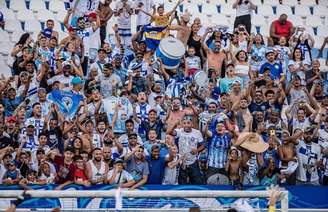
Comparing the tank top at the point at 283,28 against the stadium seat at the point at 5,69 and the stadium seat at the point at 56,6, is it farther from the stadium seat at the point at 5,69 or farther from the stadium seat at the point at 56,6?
the stadium seat at the point at 5,69

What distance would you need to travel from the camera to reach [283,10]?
77.4ft

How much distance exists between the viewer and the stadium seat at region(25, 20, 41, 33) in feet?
72.2

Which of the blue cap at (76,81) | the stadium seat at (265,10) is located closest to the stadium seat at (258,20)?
the stadium seat at (265,10)

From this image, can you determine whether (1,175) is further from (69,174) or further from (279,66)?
(279,66)

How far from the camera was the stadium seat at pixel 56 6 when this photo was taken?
22781 millimetres

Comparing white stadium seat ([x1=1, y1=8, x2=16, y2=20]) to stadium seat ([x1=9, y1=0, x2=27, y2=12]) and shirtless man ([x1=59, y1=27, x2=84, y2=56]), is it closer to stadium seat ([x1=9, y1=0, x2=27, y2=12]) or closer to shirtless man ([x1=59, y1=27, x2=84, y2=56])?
stadium seat ([x1=9, y1=0, x2=27, y2=12])

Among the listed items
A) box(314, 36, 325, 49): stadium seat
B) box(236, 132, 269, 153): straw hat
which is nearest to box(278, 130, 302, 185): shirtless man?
box(236, 132, 269, 153): straw hat

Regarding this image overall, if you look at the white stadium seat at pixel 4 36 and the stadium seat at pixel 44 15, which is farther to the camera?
the stadium seat at pixel 44 15

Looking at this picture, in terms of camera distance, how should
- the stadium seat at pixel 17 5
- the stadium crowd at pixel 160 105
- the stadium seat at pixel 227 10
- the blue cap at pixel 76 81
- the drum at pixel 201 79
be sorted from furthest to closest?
the stadium seat at pixel 227 10
the stadium seat at pixel 17 5
the drum at pixel 201 79
the blue cap at pixel 76 81
the stadium crowd at pixel 160 105

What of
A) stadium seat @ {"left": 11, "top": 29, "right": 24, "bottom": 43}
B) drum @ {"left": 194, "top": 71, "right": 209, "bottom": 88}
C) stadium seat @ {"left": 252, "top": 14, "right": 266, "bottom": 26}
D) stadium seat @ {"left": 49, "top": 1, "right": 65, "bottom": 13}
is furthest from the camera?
stadium seat @ {"left": 252, "top": 14, "right": 266, "bottom": 26}

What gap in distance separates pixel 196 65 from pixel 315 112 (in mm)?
2239

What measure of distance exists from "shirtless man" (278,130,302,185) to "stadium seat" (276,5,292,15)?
210 inches

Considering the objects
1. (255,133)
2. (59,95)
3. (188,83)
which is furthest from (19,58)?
(255,133)

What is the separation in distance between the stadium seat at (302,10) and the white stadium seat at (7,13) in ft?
18.1
